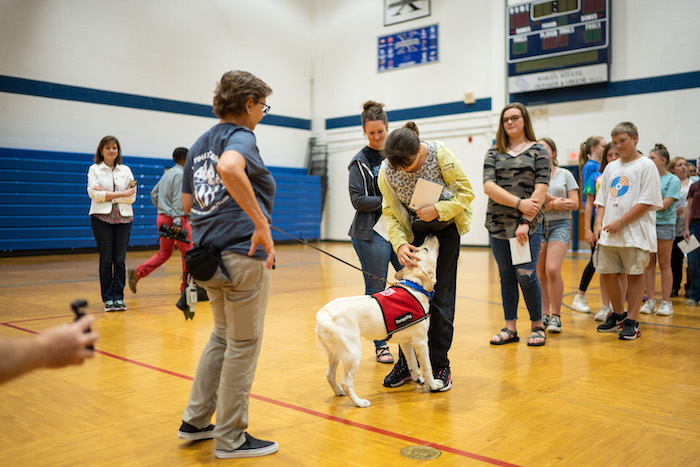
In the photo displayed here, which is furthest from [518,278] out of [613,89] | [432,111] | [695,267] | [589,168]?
[432,111]

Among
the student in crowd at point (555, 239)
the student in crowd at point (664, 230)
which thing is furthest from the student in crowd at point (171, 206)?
the student in crowd at point (664, 230)

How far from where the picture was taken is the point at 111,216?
19.2 feet

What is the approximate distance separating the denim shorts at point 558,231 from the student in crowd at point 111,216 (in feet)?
13.9

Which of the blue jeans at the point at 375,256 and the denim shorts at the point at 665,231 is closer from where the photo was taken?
the blue jeans at the point at 375,256

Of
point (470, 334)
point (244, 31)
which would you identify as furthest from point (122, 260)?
point (244, 31)

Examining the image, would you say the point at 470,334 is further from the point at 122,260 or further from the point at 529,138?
the point at 122,260

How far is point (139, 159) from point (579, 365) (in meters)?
11.9

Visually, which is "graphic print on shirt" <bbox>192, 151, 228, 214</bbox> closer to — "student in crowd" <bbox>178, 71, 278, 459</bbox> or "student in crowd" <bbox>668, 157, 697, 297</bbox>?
"student in crowd" <bbox>178, 71, 278, 459</bbox>

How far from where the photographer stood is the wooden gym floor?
241cm

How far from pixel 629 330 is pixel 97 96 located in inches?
489

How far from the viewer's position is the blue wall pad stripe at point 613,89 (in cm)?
1134

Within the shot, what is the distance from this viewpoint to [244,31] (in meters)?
15.9

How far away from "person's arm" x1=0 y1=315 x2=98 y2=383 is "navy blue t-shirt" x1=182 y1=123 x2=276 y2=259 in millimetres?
1071

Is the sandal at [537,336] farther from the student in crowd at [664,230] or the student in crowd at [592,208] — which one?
the student in crowd at [664,230]
